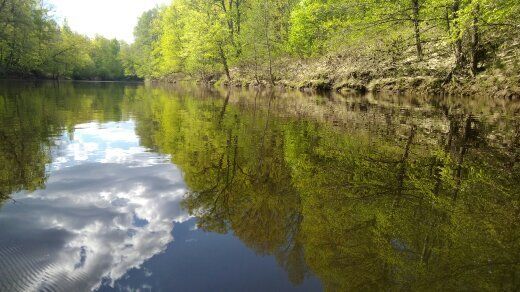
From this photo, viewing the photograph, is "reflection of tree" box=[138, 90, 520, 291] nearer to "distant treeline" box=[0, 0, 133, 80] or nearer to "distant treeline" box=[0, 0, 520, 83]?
"distant treeline" box=[0, 0, 520, 83]

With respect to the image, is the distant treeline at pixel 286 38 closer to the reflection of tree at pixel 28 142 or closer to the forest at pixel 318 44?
the forest at pixel 318 44

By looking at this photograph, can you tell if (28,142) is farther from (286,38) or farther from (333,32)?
(286,38)

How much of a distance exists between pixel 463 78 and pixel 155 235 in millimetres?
23054

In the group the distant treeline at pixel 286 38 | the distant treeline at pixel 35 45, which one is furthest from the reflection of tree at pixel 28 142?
the distant treeline at pixel 35 45

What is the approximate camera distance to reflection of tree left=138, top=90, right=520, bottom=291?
121 inches

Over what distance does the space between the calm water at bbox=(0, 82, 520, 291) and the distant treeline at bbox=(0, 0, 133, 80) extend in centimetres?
4431

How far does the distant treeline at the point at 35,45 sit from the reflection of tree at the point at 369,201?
150 feet

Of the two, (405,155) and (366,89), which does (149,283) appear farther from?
(366,89)

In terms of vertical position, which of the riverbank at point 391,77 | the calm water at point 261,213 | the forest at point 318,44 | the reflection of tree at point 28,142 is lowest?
the calm water at point 261,213

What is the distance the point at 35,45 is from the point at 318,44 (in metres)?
40.5

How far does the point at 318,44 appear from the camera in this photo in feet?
Answer: 100

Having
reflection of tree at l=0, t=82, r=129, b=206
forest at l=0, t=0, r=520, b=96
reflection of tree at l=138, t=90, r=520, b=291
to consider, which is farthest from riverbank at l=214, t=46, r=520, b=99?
reflection of tree at l=0, t=82, r=129, b=206

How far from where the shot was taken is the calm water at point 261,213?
295 cm

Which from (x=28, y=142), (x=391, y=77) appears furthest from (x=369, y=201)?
(x=391, y=77)
